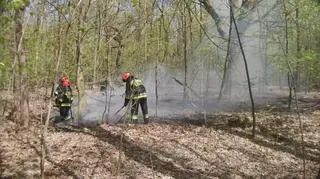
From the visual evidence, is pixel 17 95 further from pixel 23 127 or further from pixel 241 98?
pixel 241 98

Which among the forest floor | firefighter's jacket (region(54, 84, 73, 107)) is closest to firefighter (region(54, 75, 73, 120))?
firefighter's jacket (region(54, 84, 73, 107))

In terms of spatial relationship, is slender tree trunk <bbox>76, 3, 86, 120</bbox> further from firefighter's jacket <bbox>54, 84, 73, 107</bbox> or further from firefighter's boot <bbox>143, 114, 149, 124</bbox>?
firefighter's boot <bbox>143, 114, 149, 124</bbox>

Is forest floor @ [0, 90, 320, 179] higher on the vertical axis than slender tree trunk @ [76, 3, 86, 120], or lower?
lower

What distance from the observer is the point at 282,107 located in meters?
20.2

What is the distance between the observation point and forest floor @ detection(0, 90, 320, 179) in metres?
10.7

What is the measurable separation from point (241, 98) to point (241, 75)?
2.20 m

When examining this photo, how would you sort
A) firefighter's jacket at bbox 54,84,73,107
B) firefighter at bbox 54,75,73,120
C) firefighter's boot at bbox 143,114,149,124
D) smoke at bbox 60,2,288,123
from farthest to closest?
smoke at bbox 60,2,288,123 → firefighter's jacket at bbox 54,84,73,107 → firefighter at bbox 54,75,73,120 → firefighter's boot at bbox 143,114,149,124

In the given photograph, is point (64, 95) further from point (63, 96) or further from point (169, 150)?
point (169, 150)

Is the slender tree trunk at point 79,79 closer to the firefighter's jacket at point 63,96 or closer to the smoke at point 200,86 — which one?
the firefighter's jacket at point 63,96

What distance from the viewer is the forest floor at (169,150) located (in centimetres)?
1066

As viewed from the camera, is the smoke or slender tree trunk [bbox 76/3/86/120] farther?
the smoke

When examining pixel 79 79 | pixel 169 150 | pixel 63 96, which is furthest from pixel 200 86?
pixel 169 150

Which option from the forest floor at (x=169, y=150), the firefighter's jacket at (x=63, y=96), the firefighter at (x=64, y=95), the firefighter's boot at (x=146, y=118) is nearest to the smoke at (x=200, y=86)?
the firefighter at (x=64, y=95)

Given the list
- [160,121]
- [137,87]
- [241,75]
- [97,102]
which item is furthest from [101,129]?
[241,75]
